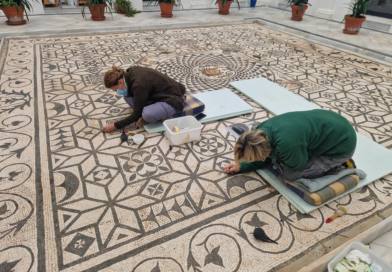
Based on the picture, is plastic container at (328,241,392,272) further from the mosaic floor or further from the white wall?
the white wall

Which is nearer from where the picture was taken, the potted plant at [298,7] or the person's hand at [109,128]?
the person's hand at [109,128]

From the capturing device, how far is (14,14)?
15.9 ft

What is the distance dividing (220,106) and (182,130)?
2.17 feet

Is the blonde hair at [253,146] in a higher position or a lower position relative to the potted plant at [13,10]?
lower

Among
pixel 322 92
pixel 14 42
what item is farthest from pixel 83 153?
pixel 14 42

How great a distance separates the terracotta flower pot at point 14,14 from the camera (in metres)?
4.80

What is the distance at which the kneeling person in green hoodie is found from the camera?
1472 millimetres

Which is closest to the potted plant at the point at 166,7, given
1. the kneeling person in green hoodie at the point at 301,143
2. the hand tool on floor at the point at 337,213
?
the kneeling person in green hoodie at the point at 301,143

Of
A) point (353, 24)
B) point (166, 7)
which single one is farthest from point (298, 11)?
point (166, 7)

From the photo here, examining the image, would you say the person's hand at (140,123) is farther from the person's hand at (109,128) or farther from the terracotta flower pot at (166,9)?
the terracotta flower pot at (166,9)

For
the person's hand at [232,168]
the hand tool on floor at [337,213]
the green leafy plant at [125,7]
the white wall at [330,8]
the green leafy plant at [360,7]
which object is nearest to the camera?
the hand tool on floor at [337,213]

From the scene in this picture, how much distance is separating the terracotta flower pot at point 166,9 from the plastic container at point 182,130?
183 inches

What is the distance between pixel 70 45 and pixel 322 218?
13.9 ft

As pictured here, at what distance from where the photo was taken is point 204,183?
1848 mm
